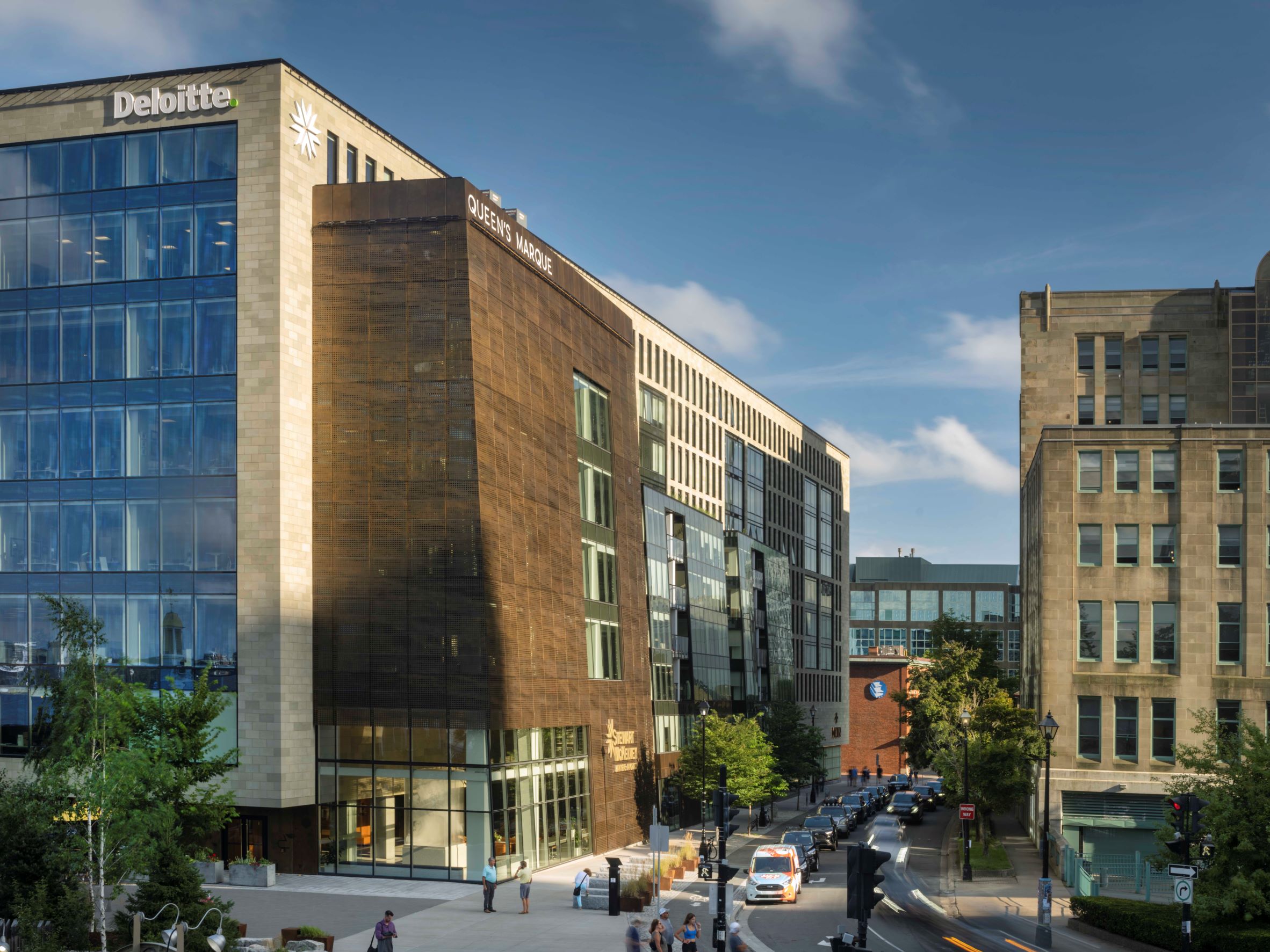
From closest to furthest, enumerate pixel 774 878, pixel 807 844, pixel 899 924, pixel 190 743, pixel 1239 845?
pixel 1239 845, pixel 899 924, pixel 190 743, pixel 774 878, pixel 807 844

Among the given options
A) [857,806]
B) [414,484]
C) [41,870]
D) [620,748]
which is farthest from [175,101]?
[857,806]

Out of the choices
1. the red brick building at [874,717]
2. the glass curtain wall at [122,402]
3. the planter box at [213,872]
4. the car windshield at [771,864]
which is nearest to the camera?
the car windshield at [771,864]

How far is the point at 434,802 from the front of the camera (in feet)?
165

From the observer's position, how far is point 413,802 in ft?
165

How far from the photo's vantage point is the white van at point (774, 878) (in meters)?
46.8

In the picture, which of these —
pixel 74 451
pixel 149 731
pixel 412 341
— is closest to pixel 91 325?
Result: pixel 74 451

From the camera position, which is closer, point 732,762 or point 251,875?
point 251,875

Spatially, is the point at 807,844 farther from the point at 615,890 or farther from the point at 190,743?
the point at 190,743

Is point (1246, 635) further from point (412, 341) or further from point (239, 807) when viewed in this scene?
point (239, 807)

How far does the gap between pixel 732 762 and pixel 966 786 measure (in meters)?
16.0

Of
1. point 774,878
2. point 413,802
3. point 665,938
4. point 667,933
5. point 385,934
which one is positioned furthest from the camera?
point 413,802

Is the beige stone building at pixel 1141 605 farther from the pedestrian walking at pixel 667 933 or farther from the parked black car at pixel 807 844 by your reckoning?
the pedestrian walking at pixel 667 933

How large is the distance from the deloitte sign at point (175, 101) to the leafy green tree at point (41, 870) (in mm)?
27811

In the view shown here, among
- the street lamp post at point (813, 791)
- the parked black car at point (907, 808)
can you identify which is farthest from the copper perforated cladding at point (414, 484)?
the street lamp post at point (813, 791)
